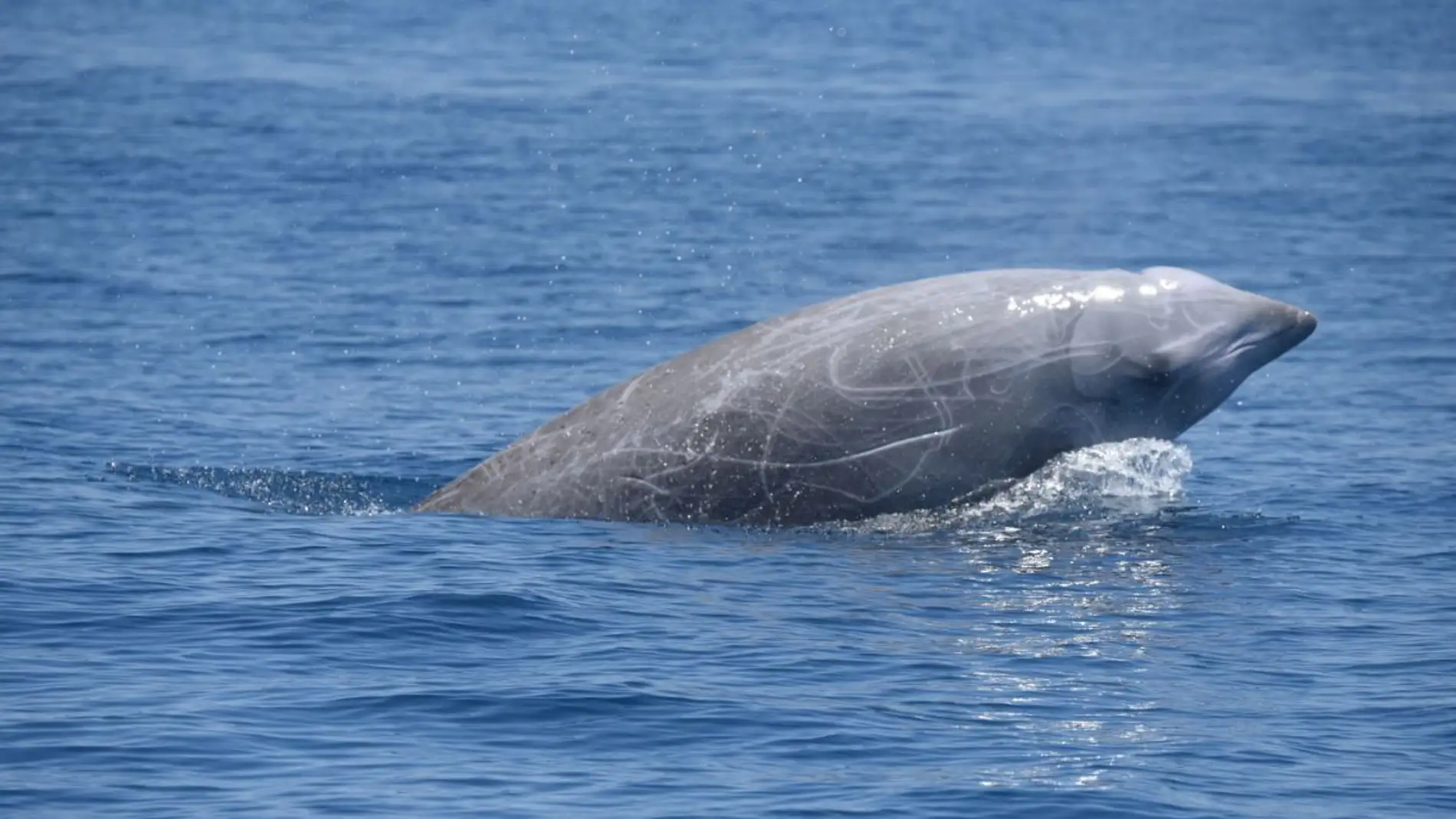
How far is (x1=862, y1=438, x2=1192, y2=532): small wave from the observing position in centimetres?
2058

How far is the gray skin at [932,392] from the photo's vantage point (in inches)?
790

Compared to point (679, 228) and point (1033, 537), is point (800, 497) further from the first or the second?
point (679, 228)

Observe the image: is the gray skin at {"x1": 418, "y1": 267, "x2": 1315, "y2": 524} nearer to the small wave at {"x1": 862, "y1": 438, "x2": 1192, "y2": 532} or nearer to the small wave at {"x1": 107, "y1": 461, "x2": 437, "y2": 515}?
the small wave at {"x1": 862, "y1": 438, "x2": 1192, "y2": 532}

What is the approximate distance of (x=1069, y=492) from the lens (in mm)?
20969

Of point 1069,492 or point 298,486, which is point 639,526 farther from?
point 298,486

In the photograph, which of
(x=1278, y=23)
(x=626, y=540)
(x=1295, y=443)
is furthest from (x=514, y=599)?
(x=1278, y=23)

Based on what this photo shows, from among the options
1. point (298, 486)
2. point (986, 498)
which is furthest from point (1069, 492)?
point (298, 486)

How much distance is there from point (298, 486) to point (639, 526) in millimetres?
4964

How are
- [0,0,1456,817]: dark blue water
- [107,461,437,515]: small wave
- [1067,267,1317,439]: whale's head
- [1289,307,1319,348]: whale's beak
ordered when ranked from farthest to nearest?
1. [107,461,437,515]: small wave
2. [1289,307,1319,348]: whale's beak
3. [1067,267,1317,439]: whale's head
4. [0,0,1456,817]: dark blue water

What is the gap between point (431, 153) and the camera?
5903 cm

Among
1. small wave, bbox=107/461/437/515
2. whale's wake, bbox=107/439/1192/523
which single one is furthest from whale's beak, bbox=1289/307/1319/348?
small wave, bbox=107/461/437/515

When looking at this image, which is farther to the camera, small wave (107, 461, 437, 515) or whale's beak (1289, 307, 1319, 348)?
small wave (107, 461, 437, 515)

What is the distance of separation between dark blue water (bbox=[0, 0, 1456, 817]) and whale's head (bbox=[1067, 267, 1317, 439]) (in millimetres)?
817

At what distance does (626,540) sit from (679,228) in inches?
1091
